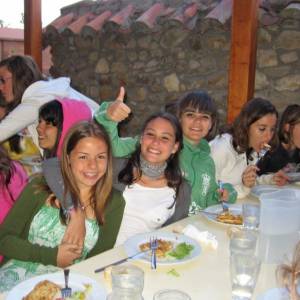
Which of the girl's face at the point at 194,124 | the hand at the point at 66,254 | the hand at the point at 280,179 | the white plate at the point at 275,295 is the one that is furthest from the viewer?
the hand at the point at 280,179

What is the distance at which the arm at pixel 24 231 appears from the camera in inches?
67.8

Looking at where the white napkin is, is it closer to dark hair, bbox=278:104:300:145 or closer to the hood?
the hood

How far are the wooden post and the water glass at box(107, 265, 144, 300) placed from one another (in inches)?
159

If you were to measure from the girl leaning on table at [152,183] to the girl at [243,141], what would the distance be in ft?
2.01

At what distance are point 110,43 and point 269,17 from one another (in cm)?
227

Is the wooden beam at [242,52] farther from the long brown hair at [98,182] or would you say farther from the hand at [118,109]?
the long brown hair at [98,182]

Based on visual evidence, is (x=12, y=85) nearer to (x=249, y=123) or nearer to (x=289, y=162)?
(x=249, y=123)

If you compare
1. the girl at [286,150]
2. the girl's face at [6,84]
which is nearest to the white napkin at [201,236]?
the girl at [286,150]

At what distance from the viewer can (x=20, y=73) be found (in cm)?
306

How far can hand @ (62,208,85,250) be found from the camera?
179 centimetres

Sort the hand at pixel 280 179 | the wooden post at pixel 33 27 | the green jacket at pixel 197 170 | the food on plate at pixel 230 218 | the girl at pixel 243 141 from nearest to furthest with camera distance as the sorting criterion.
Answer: the food on plate at pixel 230 218
the green jacket at pixel 197 170
the girl at pixel 243 141
the hand at pixel 280 179
the wooden post at pixel 33 27

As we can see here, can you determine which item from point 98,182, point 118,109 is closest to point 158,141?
point 118,109

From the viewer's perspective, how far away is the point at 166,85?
17.2 feet

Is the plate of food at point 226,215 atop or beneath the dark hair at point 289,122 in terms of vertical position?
beneath
